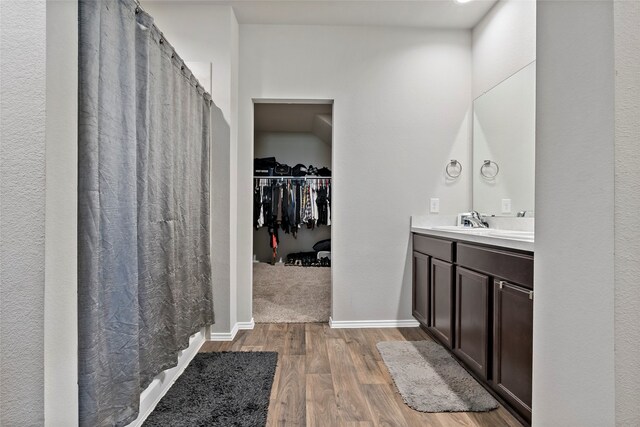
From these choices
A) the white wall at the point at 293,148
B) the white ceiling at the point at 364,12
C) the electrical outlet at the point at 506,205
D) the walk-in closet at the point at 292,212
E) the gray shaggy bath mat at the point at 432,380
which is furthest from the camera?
the white wall at the point at 293,148

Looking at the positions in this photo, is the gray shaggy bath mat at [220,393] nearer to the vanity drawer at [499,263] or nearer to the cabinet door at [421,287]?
the cabinet door at [421,287]

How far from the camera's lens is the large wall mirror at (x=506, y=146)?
2.53 m

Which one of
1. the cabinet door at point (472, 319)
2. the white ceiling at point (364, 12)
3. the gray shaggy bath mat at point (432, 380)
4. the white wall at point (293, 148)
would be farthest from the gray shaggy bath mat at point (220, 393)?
the white wall at point (293, 148)

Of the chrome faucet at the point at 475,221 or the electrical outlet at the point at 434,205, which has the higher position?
the electrical outlet at the point at 434,205

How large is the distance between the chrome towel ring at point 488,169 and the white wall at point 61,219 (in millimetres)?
2826

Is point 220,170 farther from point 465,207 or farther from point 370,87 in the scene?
point 465,207

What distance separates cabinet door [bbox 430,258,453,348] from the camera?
97.3 inches

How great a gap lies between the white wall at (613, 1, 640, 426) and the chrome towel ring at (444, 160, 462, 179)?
2514 millimetres

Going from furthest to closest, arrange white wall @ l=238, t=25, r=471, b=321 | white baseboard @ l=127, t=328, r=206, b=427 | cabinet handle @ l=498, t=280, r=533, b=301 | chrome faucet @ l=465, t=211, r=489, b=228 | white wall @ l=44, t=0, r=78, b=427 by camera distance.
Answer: white wall @ l=238, t=25, r=471, b=321 < chrome faucet @ l=465, t=211, r=489, b=228 < white baseboard @ l=127, t=328, r=206, b=427 < cabinet handle @ l=498, t=280, r=533, b=301 < white wall @ l=44, t=0, r=78, b=427

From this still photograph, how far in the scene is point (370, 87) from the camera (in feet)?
10.7

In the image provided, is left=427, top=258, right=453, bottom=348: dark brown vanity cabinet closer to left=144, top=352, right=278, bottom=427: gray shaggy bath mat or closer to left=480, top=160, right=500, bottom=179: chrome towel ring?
left=480, top=160, right=500, bottom=179: chrome towel ring

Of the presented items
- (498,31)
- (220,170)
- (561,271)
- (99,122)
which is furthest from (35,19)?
(498,31)

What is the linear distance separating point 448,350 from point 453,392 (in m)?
0.61

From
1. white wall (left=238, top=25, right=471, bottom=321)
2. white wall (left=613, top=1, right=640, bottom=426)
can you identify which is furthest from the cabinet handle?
white wall (left=238, top=25, right=471, bottom=321)
